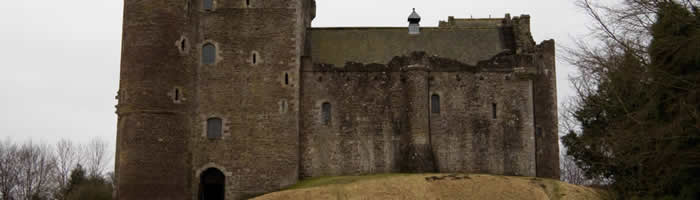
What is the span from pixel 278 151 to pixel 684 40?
77.4 ft

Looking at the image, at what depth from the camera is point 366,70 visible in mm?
41938

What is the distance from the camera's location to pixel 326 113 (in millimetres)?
41562

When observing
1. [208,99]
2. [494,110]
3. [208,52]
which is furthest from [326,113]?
[494,110]

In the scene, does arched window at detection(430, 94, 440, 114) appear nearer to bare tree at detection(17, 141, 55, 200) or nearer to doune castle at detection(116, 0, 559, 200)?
doune castle at detection(116, 0, 559, 200)

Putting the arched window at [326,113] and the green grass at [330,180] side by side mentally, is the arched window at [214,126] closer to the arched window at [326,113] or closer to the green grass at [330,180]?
the green grass at [330,180]

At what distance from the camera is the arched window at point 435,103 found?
1641 inches

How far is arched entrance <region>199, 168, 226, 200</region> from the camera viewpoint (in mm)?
39750

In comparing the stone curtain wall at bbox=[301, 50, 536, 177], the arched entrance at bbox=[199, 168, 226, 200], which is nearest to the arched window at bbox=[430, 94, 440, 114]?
the stone curtain wall at bbox=[301, 50, 536, 177]

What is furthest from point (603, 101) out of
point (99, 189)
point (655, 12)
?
point (99, 189)

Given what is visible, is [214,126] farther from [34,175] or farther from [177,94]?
[34,175]

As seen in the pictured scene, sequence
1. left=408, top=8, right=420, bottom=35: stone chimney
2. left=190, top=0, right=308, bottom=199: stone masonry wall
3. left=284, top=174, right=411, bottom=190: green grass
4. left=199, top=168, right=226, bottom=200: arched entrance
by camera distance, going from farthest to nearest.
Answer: left=408, top=8, right=420, bottom=35: stone chimney < left=199, top=168, right=226, bottom=200: arched entrance < left=190, top=0, right=308, bottom=199: stone masonry wall < left=284, top=174, right=411, bottom=190: green grass

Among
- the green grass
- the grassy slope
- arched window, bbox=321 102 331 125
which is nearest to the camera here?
the grassy slope

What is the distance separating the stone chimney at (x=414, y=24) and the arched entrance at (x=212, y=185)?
14.4 m

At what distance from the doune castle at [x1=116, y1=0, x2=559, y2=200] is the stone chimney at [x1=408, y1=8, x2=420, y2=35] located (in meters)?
2.64
